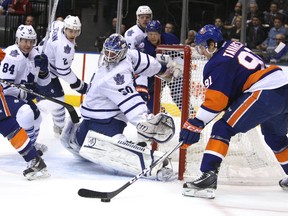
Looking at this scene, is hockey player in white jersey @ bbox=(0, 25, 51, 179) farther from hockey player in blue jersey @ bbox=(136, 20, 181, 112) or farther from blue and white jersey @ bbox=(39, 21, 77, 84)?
hockey player in blue jersey @ bbox=(136, 20, 181, 112)

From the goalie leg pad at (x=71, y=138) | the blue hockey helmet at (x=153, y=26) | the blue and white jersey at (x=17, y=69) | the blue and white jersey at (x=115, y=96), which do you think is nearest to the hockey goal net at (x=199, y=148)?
the blue and white jersey at (x=115, y=96)

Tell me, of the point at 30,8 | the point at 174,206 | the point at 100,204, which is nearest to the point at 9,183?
the point at 100,204

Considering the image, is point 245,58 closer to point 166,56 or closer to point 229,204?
point 229,204

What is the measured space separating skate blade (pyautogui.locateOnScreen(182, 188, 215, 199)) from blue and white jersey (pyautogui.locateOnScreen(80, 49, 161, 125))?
0.59 meters

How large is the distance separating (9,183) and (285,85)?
1569mm

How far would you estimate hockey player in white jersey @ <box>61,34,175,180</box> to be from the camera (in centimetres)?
419

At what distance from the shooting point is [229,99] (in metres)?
3.80

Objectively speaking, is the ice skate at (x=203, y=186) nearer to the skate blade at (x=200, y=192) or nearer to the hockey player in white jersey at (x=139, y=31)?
the skate blade at (x=200, y=192)

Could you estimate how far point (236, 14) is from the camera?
A: 26.6 ft

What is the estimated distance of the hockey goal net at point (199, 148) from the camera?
428cm

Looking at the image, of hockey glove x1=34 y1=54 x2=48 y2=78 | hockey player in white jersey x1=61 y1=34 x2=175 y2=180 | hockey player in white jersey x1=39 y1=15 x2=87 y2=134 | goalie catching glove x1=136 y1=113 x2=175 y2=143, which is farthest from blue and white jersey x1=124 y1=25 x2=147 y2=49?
goalie catching glove x1=136 y1=113 x2=175 y2=143

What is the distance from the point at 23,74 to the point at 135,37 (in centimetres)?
132

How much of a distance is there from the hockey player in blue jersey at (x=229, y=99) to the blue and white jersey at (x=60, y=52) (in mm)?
1846

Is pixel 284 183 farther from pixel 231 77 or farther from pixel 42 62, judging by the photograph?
pixel 42 62
